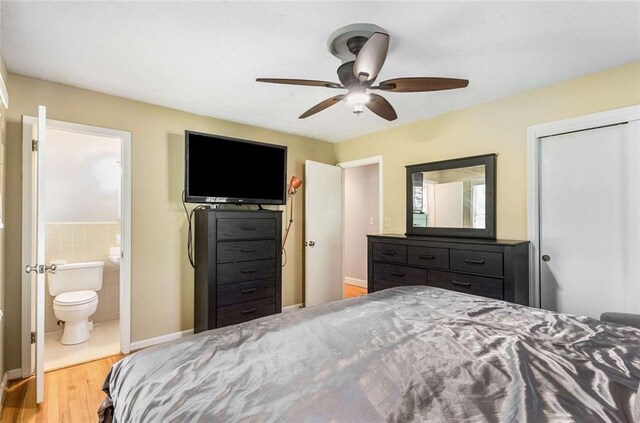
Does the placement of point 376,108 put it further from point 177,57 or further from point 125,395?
point 125,395

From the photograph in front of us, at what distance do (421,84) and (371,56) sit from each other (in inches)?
18.8

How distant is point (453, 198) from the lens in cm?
322

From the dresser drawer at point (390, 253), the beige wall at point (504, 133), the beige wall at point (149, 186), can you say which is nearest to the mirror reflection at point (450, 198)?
the beige wall at point (504, 133)

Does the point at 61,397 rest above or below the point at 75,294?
below

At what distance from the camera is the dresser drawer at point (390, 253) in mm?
3076

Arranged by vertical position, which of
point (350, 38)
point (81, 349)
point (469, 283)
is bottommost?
point (81, 349)

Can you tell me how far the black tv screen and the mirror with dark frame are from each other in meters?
1.54

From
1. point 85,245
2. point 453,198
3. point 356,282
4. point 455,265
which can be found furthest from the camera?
point 356,282

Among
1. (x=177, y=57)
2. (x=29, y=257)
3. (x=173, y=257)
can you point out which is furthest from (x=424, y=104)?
(x=29, y=257)

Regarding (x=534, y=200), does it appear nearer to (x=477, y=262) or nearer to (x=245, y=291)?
(x=477, y=262)

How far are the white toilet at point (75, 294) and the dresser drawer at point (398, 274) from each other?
117 inches

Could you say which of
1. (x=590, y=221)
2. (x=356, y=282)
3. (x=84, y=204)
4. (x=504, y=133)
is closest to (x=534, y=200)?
(x=590, y=221)

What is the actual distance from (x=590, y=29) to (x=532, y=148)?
40.7 inches

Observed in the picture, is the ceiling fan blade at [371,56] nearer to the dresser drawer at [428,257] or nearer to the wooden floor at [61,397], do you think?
the dresser drawer at [428,257]
